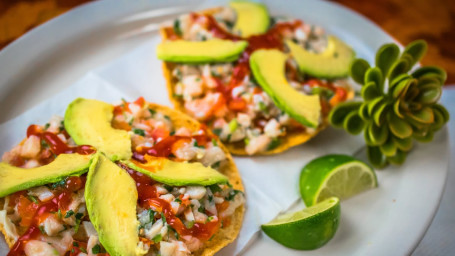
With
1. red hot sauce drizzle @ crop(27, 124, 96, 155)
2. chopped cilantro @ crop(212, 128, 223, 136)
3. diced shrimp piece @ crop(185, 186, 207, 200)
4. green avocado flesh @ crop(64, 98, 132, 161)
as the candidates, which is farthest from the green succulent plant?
red hot sauce drizzle @ crop(27, 124, 96, 155)

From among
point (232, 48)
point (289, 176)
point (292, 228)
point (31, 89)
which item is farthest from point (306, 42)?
point (31, 89)

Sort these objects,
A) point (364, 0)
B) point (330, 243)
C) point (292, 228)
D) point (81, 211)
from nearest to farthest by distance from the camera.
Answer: point (81, 211) < point (292, 228) < point (330, 243) < point (364, 0)

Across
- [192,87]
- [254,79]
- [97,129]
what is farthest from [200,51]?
[97,129]

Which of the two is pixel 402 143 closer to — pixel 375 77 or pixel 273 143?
pixel 375 77

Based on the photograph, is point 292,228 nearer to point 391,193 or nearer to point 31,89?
point 391,193

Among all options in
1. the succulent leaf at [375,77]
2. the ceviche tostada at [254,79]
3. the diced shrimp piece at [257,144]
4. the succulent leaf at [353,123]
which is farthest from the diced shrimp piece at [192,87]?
the succulent leaf at [375,77]

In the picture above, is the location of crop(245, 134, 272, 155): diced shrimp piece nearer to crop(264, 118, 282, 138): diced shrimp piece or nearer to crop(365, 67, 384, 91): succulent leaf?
crop(264, 118, 282, 138): diced shrimp piece

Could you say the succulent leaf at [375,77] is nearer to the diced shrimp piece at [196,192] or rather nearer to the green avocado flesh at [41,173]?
the diced shrimp piece at [196,192]
